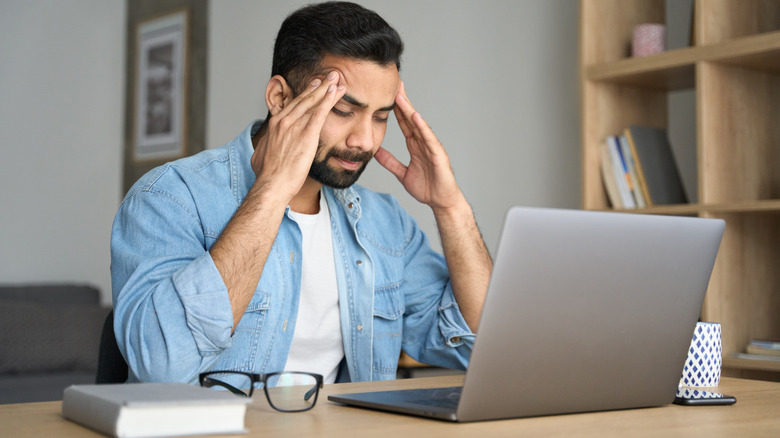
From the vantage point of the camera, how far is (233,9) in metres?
4.47

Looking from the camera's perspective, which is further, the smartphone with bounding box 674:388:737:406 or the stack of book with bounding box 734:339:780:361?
the stack of book with bounding box 734:339:780:361

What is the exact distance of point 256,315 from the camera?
57.7 inches

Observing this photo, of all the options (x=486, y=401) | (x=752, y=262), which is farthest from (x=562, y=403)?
(x=752, y=262)

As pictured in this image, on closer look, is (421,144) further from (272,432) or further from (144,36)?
(144,36)

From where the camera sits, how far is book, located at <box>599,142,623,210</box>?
2.56m

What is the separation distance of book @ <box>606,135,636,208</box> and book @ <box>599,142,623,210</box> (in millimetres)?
12

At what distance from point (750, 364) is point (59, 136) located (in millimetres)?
4204

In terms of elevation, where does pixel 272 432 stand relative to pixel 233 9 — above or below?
below

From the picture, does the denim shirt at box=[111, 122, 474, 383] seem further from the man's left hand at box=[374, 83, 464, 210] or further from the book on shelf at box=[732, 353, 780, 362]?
the book on shelf at box=[732, 353, 780, 362]

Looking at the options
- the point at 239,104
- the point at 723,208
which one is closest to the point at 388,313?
the point at 723,208

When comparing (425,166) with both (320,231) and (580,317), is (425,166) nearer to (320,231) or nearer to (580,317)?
(320,231)

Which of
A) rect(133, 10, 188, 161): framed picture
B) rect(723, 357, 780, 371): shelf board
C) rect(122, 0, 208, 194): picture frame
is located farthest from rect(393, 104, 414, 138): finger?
rect(133, 10, 188, 161): framed picture

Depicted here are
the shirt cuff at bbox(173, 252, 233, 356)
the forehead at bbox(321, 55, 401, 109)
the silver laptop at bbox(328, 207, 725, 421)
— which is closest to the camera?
the silver laptop at bbox(328, 207, 725, 421)

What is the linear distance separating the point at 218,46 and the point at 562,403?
13.3ft
